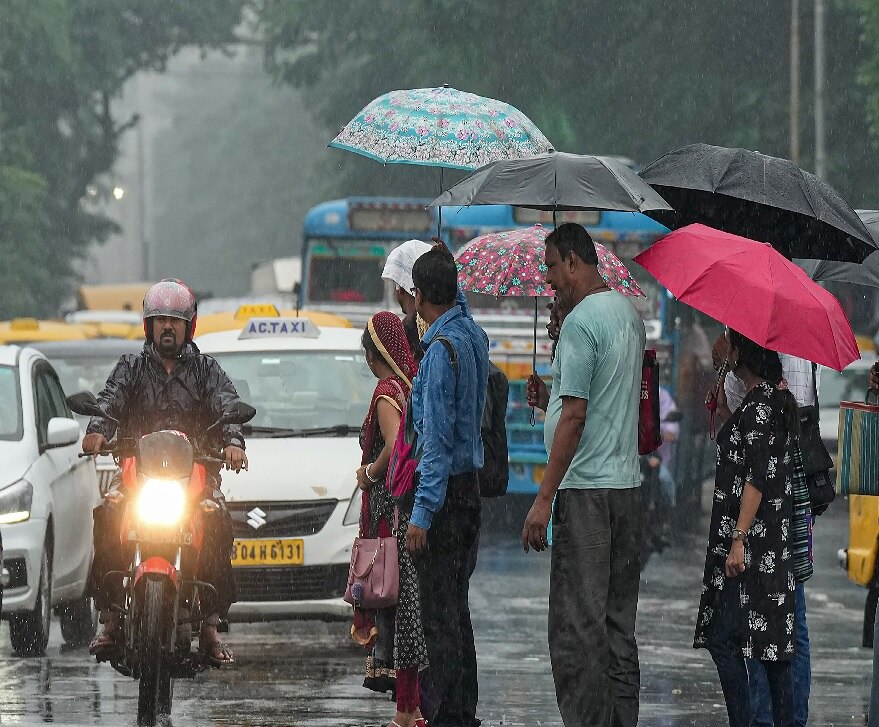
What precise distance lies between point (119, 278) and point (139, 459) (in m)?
97.4

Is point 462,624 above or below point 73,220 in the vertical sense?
below

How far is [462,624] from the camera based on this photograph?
7.40 metres

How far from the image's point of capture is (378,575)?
786 centimetres

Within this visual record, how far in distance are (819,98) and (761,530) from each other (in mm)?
23698

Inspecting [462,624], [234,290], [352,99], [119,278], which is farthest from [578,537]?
[119,278]

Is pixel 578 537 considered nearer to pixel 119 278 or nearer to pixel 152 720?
pixel 152 720

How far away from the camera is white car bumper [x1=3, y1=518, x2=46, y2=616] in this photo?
1020 cm

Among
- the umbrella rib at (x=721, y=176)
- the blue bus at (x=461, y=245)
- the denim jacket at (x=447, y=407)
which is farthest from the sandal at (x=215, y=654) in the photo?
the blue bus at (x=461, y=245)

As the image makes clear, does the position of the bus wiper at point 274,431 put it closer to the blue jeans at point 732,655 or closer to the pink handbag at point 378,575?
→ the pink handbag at point 378,575

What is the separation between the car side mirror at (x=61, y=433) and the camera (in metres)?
10.3

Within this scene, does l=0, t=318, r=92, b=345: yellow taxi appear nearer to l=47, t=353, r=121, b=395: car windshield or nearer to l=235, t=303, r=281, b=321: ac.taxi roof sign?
l=47, t=353, r=121, b=395: car windshield

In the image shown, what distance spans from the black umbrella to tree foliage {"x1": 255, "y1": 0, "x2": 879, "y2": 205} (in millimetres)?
22969

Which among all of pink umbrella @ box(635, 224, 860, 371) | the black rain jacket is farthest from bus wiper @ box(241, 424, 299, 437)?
pink umbrella @ box(635, 224, 860, 371)

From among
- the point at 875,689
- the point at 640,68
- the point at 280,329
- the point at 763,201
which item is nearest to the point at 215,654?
the point at 875,689
